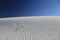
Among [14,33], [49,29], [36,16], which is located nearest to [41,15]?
[36,16]

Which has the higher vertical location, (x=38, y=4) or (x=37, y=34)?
(x=38, y=4)

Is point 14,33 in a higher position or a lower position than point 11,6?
lower

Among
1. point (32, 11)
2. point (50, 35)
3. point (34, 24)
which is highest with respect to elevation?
point (32, 11)

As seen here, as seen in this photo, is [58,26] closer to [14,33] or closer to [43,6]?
[43,6]

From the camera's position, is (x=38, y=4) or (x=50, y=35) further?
(x=38, y=4)

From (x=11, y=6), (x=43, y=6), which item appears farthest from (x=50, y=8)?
(x=11, y=6)

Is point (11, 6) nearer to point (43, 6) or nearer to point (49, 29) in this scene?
point (43, 6)
